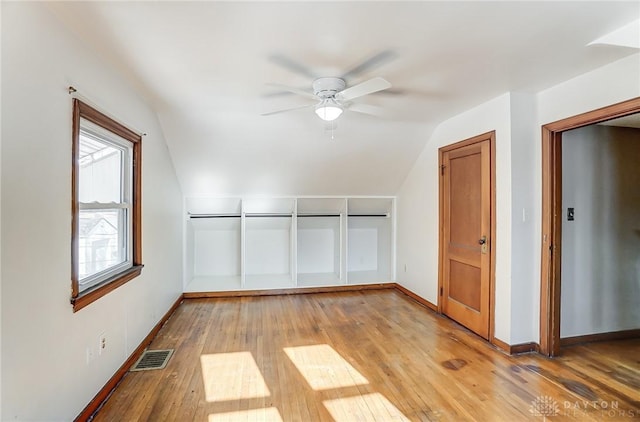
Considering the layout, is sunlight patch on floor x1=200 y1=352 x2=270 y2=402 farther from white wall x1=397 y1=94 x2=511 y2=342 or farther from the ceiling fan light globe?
white wall x1=397 y1=94 x2=511 y2=342

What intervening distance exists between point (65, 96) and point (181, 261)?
290 centimetres

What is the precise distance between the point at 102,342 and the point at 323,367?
1.57m

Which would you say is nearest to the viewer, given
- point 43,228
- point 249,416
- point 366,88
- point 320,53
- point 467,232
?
point 43,228

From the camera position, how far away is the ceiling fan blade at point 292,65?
207cm

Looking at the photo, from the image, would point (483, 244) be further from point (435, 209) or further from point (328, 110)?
point (328, 110)

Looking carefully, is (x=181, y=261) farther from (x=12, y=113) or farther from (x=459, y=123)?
(x=459, y=123)

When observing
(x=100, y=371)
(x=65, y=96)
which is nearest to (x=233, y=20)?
(x=65, y=96)

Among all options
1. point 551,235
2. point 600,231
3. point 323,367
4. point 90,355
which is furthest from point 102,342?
point 600,231

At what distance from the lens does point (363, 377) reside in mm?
2354

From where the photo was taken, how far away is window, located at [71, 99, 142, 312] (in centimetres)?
184

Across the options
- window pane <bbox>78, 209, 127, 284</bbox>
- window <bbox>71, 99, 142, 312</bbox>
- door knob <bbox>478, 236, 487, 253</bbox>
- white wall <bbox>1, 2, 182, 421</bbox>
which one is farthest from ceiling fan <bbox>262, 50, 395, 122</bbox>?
door knob <bbox>478, 236, 487, 253</bbox>

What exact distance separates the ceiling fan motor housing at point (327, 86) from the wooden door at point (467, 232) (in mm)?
1587

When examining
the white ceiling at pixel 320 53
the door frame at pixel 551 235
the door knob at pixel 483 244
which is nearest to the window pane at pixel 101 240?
the white ceiling at pixel 320 53

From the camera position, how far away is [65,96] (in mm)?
1725
